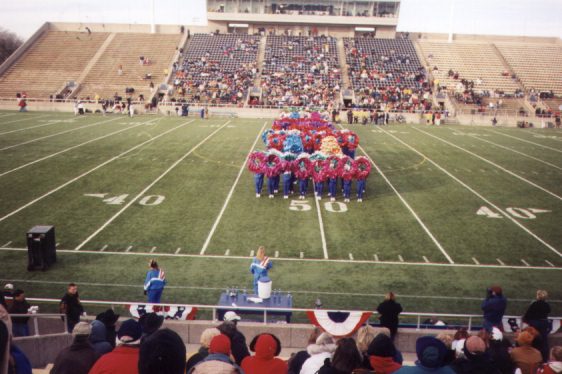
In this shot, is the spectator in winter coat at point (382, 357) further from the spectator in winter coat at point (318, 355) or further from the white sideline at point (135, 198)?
the white sideline at point (135, 198)

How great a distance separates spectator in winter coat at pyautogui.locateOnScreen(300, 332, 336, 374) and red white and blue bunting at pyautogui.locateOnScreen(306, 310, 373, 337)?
7.47 ft

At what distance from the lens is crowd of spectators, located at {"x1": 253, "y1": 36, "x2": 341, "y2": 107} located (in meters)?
47.5

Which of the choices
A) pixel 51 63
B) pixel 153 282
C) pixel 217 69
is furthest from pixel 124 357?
pixel 51 63

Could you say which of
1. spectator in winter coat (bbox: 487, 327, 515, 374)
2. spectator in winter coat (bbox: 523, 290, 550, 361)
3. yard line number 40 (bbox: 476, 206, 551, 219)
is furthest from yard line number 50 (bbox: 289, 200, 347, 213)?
spectator in winter coat (bbox: 487, 327, 515, 374)

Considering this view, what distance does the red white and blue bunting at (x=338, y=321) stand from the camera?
7.01 meters

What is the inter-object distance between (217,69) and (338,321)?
1927 inches

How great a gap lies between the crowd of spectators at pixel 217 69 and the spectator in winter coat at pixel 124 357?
4334 cm

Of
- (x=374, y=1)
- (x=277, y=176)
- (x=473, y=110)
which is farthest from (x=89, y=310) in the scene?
(x=374, y=1)

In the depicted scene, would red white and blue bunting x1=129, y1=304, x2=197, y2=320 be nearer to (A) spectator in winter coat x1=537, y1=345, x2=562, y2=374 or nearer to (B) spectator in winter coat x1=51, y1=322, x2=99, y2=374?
(B) spectator in winter coat x1=51, y1=322, x2=99, y2=374

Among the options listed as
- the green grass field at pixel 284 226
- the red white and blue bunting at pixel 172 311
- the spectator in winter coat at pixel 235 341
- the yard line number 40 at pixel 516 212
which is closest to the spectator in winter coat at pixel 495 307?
the green grass field at pixel 284 226

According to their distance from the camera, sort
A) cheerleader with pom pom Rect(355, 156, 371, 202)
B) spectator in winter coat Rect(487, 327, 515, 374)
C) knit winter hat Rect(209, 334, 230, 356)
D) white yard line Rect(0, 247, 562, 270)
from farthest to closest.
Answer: cheerleader with pom pom Rect(355, 156, 371, 202), white yard line Rect(0, 247, 562, 270), spectator in winter coat Rect(487, 327, 515, 374), knit winter hat Rect(209, 334, 230, 356)

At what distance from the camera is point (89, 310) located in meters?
9.39

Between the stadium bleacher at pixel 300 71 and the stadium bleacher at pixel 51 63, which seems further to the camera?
the stadium bleacher at pixel 51 63

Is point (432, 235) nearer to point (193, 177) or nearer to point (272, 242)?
point (272, 242)
